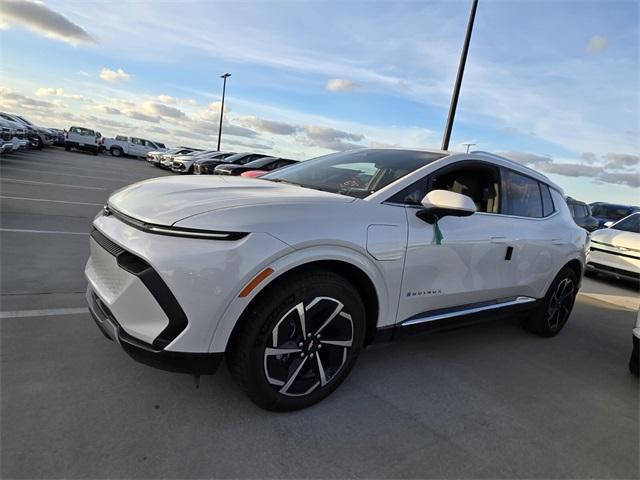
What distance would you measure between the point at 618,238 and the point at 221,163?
56.0ft

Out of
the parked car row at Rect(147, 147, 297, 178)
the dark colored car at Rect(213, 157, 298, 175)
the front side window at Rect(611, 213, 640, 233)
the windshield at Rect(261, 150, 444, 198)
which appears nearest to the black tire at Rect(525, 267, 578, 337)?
the windshield at Rect(261, 150, 444, 198)

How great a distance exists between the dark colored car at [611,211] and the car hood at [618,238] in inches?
302

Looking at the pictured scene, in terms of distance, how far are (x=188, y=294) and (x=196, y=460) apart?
80cm

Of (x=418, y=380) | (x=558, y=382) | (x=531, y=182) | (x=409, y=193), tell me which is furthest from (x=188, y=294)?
(x=531, y=182)

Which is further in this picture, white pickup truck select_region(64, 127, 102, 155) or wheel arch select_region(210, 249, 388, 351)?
white pickup truck select_region(64, 127, 102, 155)

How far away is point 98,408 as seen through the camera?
7.69 ft

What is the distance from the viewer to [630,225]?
30.2 feet

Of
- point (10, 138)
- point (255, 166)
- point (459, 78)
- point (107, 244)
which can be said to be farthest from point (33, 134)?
point (107, 244)

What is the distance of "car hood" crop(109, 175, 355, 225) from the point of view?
2219mm

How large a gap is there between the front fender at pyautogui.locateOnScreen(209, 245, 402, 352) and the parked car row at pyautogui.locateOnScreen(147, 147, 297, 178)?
10.6 meters

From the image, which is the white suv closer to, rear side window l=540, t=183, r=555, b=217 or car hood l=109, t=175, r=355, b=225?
car hood l=109, t=175, r=355, b=225

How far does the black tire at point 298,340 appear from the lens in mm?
2244

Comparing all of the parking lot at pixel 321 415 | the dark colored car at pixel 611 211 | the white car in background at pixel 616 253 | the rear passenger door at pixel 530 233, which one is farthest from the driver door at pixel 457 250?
the dark colored car at pixel 611 211

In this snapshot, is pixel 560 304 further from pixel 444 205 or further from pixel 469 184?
pixel 444 205
